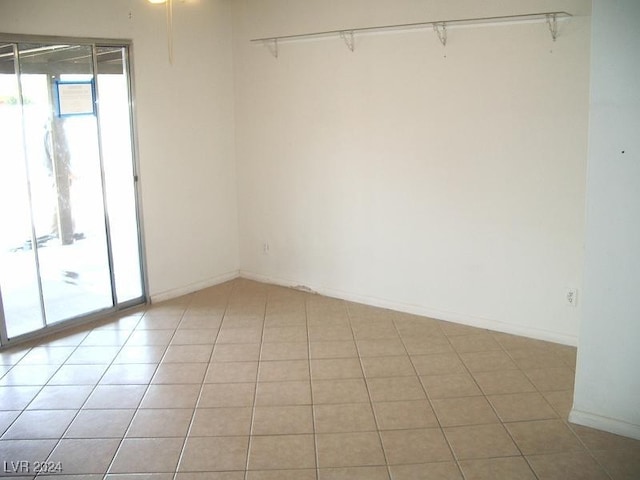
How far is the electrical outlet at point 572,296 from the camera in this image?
12.3 ft

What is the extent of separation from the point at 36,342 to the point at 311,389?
2.04 metres

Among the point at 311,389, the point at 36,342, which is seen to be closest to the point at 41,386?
the point at 36,342

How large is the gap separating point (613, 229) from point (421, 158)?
1754 millimetres

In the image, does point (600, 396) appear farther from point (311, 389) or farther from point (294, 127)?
point (294, 127)

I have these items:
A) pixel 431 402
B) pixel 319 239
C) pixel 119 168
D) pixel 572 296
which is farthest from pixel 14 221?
pixel 572 296

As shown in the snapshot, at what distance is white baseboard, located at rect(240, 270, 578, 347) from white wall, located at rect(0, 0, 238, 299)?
0.65m

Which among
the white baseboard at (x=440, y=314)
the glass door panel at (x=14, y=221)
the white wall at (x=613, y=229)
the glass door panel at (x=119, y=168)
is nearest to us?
the white wall at (x=613, y=229)

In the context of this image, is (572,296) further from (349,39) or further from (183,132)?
(183,132)

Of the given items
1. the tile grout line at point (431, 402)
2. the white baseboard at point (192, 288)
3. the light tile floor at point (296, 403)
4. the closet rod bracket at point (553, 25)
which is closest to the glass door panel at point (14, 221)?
the light tile floor at point (296, 403)

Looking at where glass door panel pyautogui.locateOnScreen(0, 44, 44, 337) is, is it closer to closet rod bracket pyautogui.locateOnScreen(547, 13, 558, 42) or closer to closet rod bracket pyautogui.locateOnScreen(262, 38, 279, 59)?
closet rod bracket pyautogui.locateOnScreen(262, 38, 279, 59)

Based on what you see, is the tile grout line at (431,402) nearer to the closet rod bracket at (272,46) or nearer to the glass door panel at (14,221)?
the closet rod bracket at (272,46)

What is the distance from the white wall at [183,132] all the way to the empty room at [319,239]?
0.07ft

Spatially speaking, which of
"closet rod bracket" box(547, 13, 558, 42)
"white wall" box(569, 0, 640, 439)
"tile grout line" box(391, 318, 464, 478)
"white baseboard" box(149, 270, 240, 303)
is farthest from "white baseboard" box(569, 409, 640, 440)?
"white baseboard" box(149, 270, 240, 303)

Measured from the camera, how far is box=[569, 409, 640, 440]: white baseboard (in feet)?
9.12
